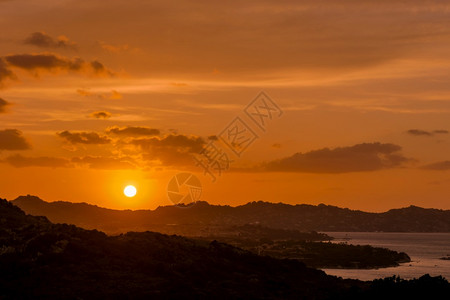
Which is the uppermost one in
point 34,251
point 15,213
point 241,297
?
point 15,213

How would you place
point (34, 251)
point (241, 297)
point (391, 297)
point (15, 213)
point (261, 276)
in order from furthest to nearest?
point (15, 213)
point (261, 276)
point (34, 251)
point (241, 297)
point (391, 297)

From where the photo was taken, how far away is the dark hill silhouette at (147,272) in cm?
9931

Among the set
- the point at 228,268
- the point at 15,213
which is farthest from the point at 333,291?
the point at 15,213

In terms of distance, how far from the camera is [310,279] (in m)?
131

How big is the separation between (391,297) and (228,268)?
4014cm

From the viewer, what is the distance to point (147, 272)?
4567 inches

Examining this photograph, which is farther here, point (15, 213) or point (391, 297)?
point (15, 213)

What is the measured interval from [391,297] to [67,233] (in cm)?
6552

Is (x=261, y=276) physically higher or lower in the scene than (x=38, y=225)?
lower

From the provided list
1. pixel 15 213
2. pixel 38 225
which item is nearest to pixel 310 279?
pixel 38 225

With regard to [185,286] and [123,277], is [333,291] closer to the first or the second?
[185,286]

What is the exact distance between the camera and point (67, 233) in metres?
128

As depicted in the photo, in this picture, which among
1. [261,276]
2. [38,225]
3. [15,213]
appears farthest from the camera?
[15,213]

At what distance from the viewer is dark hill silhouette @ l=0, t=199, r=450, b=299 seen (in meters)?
99.3
